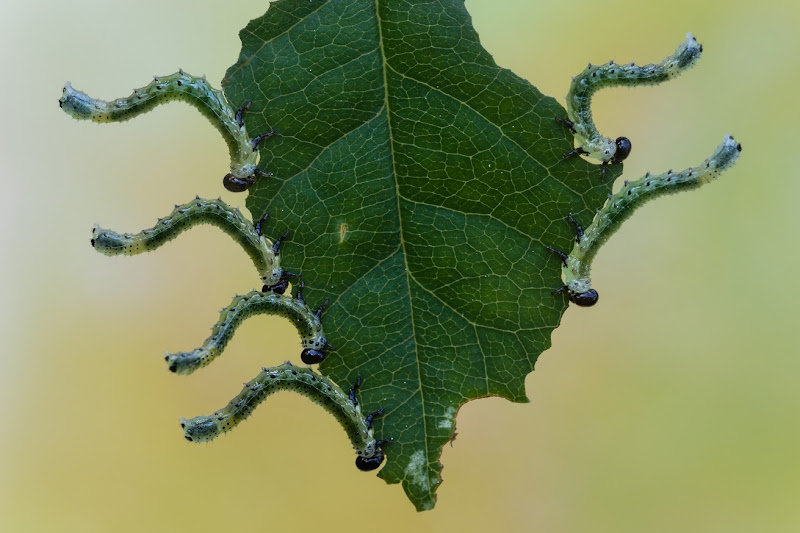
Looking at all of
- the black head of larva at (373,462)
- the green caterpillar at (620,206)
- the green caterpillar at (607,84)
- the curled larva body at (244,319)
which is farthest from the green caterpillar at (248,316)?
the green caterpillar at (607,84)

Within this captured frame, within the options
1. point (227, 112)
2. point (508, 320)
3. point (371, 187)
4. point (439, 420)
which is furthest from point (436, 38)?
point (439, 420)

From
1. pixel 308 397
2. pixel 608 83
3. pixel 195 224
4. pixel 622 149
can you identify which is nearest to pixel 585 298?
pixel 622 149

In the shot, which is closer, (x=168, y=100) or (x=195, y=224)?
(x=168, y=100)

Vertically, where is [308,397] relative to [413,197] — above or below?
below

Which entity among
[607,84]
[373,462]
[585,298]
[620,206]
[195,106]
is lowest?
[373,462]

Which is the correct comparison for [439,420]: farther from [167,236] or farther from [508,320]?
[167,236]

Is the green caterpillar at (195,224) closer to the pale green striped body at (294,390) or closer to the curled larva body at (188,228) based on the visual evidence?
the curled larva body at (188,228)

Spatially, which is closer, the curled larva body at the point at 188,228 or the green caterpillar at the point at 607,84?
the green caterpillar at the point at 607,84

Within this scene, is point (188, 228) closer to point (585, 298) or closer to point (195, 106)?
point (195, 106)
